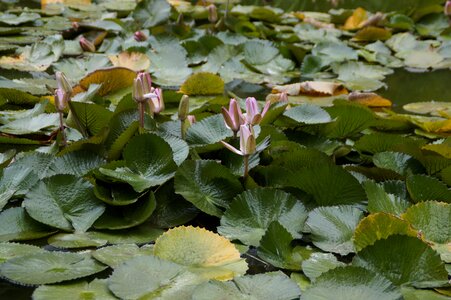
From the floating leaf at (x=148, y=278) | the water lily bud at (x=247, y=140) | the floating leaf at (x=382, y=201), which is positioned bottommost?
the floating leaf at (x=382, y=201)

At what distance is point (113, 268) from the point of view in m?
1.26

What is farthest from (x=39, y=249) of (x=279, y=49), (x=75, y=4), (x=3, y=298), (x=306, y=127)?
(x=75, y=4)

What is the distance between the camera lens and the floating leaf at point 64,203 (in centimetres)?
144

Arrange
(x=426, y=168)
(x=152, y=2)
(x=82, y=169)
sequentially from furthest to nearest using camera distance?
(x=152, y=2), (x=426, y=168), (x=82, y=169)

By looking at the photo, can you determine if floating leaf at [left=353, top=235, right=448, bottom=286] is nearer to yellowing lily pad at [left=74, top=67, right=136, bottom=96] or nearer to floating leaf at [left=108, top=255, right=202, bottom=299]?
floating leaf at [left=108, top=255, right=202, bottom=299]

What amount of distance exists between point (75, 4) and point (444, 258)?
3.97 meters

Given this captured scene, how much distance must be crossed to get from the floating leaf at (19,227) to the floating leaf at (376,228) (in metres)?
0.71

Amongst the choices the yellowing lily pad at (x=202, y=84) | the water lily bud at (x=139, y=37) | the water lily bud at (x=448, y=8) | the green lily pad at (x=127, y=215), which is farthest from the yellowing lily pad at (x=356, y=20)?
the green lily pad at (x=127, y=215)

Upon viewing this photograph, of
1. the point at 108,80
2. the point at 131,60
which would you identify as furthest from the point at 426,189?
the point at 131,60

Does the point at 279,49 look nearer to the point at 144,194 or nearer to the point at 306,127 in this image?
the point at 306,127

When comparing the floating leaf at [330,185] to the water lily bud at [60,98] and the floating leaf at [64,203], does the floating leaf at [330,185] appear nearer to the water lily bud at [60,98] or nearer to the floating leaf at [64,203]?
the floating leaf at [64,203]

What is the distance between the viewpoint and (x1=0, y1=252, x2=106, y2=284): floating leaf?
121 centimetres

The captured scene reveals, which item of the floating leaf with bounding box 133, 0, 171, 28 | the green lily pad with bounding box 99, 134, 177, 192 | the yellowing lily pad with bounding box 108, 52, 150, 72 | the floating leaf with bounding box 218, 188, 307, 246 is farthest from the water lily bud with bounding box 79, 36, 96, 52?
the floating leaf with bounding box 218, 188, 307, 246

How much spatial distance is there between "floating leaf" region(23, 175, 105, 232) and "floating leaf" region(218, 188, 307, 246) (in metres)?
0.31
